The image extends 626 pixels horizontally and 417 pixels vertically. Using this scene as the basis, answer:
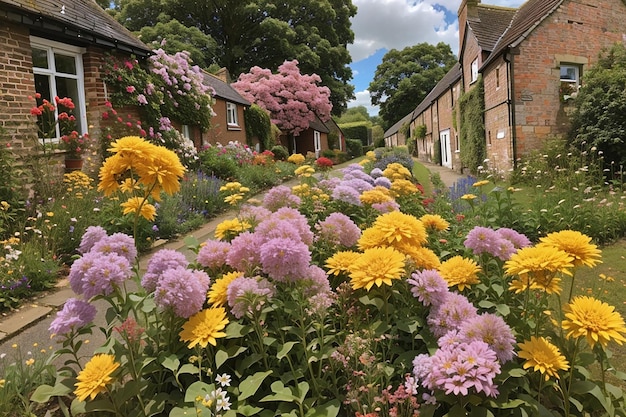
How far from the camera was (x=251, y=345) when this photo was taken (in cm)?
198

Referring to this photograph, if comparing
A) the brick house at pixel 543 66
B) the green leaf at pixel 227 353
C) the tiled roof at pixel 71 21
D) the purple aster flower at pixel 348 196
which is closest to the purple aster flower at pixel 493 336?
the green leaf at pixel 227 353

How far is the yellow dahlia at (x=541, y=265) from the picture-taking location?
170cm

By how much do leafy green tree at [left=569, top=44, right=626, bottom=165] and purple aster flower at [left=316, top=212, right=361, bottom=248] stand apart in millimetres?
13080

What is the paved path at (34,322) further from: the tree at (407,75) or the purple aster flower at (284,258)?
the tree at (407,75)

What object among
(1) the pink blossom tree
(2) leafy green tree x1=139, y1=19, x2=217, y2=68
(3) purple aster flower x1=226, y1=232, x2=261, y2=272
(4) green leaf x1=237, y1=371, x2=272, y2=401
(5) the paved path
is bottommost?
(5) the paved path

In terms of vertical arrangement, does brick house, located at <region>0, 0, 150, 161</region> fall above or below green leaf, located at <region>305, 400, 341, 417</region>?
above

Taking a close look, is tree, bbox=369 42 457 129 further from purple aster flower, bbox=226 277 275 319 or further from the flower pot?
purple aster flower, bbox=226 277 275 319

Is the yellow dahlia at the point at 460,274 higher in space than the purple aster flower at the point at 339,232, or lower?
lower

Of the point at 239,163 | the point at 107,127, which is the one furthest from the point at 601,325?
the point at 239,163

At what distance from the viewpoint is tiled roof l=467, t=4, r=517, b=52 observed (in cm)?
1789

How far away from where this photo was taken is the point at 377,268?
1811mm

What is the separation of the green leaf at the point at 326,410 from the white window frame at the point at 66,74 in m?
8.48

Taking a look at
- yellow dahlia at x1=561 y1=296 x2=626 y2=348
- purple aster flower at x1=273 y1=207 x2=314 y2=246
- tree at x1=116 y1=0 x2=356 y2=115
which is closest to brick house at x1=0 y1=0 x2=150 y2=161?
purple aster flower at x1=273 y1=207 x2=314 y2=246

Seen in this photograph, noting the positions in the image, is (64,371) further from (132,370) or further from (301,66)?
(301,66)
